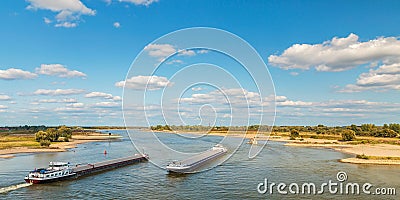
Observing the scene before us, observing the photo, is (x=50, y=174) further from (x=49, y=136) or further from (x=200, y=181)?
(x=49, y=136)

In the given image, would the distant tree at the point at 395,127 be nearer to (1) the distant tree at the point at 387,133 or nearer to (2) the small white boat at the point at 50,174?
(1) the distant tree at the point at 387,133

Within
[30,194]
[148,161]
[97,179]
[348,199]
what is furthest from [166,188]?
[148,161]

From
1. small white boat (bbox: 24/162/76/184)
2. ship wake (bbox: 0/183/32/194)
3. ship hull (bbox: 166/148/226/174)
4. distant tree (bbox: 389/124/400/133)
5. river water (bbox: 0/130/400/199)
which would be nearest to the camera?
river water (bbox: 0/130/400/199)

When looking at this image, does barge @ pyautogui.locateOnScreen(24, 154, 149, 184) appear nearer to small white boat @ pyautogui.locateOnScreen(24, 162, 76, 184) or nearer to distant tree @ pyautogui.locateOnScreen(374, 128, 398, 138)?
small white boat @ pyautogui.locateOnScreen(24, 162, 76, 184)

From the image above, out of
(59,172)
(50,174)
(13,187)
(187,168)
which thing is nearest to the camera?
(13,187)

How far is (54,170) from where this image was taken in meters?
40.3

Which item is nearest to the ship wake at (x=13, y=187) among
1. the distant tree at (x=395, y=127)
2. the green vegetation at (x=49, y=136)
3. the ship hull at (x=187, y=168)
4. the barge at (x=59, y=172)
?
the barge at (x=59, y=172)

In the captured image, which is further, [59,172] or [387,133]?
[387,133]

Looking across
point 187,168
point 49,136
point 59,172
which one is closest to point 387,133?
point 187,168

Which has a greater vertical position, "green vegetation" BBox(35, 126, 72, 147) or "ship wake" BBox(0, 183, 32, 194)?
"green vegetation" BBox(35, 126, 72, 147)

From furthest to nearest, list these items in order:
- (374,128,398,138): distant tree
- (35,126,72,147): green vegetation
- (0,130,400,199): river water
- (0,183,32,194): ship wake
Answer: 1. (374,128,398,138): distant tree
2. (35,126,72,147): green vegetation
3. (0,183,32,194): ship wake
4. (0,130,400,199): river water

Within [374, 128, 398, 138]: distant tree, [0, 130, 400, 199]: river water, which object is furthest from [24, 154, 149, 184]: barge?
[374, 128, 398, 138]: distant tree

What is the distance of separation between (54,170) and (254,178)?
25465 millimetres

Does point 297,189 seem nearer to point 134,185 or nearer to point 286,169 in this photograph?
point 286,169
